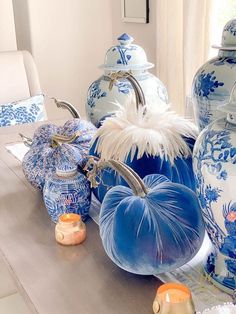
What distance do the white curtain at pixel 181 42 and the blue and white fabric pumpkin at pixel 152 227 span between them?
144cm

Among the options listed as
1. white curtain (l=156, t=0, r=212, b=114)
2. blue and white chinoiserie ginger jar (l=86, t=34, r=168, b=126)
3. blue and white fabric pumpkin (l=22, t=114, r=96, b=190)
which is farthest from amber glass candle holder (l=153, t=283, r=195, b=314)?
white curtain (l=156, t=0, r=212, b=114)

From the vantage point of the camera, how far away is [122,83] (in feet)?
3.62

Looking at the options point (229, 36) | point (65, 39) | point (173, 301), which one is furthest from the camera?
point (65, 39)

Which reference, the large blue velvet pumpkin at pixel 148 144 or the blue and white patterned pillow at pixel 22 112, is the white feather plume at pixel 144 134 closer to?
the large blue velvet pumpkin at pixel 148 144

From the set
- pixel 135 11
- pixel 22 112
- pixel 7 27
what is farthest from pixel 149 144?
pixel 7 27

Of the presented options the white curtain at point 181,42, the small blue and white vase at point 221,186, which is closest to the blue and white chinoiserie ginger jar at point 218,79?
the small blue and white vase at point 221,186

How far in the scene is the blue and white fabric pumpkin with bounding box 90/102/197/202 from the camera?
31.9 inches

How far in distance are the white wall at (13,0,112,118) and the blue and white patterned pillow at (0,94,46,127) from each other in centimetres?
67

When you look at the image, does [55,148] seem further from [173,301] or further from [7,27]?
[7,27]

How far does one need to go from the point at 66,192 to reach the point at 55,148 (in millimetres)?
170

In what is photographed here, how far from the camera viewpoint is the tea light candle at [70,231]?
2.68ft

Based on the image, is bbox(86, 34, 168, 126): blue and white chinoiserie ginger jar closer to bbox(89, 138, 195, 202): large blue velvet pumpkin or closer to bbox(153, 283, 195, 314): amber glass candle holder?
bbox(89, 138, 195, 202): large blue velvet pumpkin

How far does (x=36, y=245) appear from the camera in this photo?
83 cm

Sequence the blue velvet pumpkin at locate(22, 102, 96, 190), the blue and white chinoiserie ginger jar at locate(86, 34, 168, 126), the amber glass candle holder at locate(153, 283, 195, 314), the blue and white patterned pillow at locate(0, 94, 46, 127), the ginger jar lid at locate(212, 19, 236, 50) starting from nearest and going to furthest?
the amber glass candle holder at locate(153, 283, 195, 314) < the ginger jar lid at locate(212, 19, 236, 50) < the blue velvet pumpkin at locate(22, 102, 96, 190) < the blue and white chinoiserie ginger jar at locate(86, 34, 168, 126) < the blue and white patterned pillow at locate(0, 94, 46, 127)
